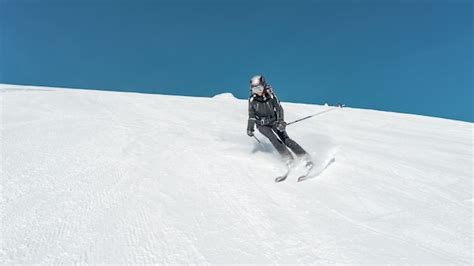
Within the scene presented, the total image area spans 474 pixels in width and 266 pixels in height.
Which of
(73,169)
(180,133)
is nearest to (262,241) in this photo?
(73,169)

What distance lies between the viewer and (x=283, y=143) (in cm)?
767

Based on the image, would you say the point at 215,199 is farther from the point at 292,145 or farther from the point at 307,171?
the point at 292,145

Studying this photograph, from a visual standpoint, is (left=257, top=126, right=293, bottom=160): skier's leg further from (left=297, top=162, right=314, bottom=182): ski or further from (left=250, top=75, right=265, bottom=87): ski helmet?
(left=250, top=75, right=265, bottom=87): ski helmet

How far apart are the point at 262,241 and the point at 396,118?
13440 mm

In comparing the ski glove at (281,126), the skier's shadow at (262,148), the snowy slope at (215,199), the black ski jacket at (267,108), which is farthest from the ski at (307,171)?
the skier's shadow at (262,148)

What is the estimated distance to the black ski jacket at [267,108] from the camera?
758 centimetres

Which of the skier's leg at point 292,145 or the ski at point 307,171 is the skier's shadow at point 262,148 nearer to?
the skier's leg at point 292,145

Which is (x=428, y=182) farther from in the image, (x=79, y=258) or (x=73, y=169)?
(x=73, y=169)

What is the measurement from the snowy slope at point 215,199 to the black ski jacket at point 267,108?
31.3 inches

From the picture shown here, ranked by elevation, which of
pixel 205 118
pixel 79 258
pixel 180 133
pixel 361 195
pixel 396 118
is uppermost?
pixel 396 118

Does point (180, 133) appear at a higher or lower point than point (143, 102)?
lower

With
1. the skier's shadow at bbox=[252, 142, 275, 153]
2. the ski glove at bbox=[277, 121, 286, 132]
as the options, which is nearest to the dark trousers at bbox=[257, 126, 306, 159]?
the ski glove at bbox=[277, 121, 286, 132]

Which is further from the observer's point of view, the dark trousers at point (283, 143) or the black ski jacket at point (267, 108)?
the black ski jacket at point (267, 108)

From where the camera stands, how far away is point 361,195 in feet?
18.0
